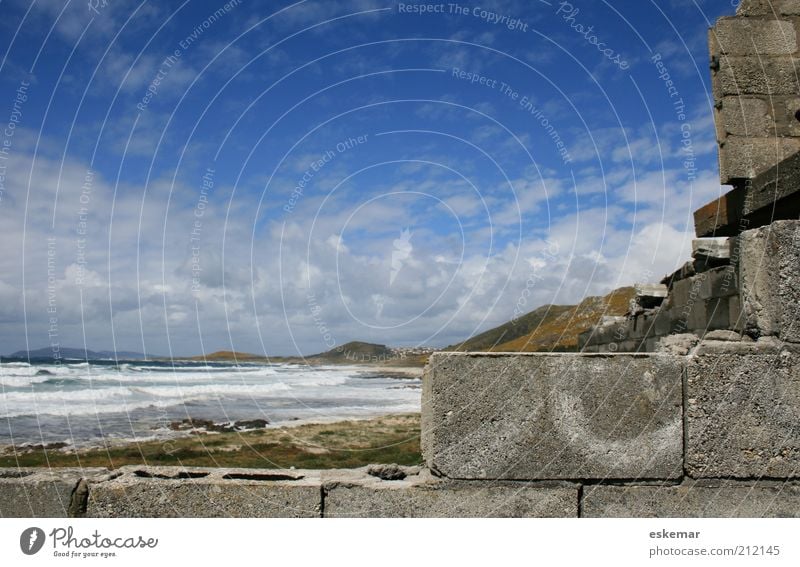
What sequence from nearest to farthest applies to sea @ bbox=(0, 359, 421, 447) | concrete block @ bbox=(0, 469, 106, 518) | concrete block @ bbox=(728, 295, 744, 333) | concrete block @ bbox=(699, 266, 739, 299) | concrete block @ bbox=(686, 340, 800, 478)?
concrete block @ bbox=(686, 340, 800, 478)
concrete block @ bbox=(0, 469, 106, 518)
concrete block @ bbox=(728, 295, 744, 333)
concrete block @ bbox=(699, 266, 739, 299)
sea @ bbox=(0, 359, 421, 447)

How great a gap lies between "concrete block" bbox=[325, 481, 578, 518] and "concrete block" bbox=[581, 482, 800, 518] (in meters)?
0.18

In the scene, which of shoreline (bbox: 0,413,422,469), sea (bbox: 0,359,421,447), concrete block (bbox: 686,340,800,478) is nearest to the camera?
concrete block (bbox: 686,340,800,478)

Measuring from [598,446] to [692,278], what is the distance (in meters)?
3.79

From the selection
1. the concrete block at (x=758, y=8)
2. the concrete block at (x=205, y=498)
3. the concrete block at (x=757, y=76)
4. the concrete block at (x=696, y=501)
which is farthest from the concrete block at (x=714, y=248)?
the concrete block at (x=205, y=498)

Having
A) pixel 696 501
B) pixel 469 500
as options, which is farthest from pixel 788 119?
pixel 469 500

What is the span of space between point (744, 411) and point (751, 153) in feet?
11.1

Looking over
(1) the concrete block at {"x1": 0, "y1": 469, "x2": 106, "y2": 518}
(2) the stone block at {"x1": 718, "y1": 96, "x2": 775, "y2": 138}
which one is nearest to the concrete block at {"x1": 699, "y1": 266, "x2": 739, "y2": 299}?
(2) the stone block at {"x1": 718, "y1": 96, "x2": 775, "y2": 138}

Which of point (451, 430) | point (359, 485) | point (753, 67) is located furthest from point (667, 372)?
point (753, 67)

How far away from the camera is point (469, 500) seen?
3988 millimetres

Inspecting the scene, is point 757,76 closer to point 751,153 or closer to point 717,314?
point 751,153

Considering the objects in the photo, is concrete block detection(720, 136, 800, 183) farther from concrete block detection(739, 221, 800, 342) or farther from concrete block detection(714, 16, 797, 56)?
concrete block detection(739, 221, 800, 342)

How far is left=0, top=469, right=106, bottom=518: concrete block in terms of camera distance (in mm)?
4203

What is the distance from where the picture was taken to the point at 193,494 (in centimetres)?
411

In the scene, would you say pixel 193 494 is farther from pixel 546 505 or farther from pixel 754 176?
pixel 754 176
